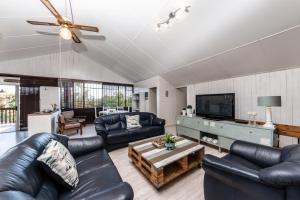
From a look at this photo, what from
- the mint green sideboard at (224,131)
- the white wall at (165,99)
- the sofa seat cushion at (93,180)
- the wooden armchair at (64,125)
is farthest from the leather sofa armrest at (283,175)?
the wooden armchair at (64,125)

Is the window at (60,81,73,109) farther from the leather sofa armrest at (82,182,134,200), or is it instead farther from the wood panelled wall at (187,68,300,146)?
the leather sofa armrest at (82,182,134,200)

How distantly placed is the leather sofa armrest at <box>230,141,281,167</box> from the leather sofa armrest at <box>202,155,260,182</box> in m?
0.77

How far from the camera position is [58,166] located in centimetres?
120

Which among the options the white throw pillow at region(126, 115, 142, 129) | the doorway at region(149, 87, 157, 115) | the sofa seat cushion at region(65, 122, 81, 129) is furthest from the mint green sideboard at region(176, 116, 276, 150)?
the sofa seat cushion at region(65, 122, 81, 129)

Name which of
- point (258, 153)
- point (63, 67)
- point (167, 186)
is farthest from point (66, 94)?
point (258, 153)

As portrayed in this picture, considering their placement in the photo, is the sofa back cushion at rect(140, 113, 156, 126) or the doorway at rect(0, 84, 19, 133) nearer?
the sofa back cushion at rect(140, 113, 156, 126)

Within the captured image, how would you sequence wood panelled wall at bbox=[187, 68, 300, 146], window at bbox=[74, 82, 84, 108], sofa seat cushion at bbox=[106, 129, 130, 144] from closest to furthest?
wood panelled wall at bbox=[187, 68, 300, 146] → sofa seat cushion at bbox=[106, 129, 130, 144] → window at bbox=[74, 82, 84, 108]

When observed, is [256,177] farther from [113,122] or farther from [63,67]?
[63,67]

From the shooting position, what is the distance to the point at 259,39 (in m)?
2.41

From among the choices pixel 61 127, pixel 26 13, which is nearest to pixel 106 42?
pixel 26 13

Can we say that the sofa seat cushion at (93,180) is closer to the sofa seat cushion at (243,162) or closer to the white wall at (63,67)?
the sofa seat cushion at (243,162)

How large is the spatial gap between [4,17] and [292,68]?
5.96 meters

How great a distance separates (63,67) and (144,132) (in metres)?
5.24

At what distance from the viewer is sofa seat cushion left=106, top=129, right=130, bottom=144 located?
315 cm
